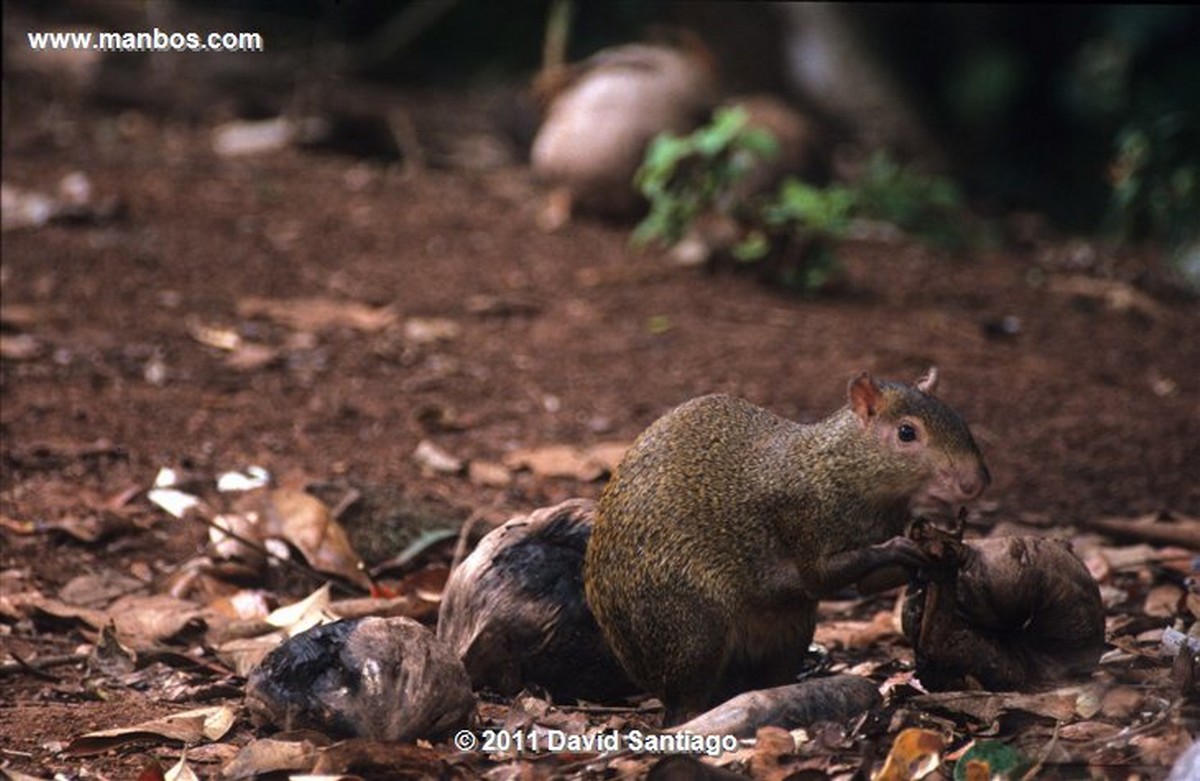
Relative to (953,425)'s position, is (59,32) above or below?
below

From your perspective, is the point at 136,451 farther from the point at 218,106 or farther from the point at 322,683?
the point at 218,106

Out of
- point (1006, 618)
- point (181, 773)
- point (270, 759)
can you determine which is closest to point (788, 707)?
point (1006, 618)

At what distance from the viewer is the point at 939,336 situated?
7426mm

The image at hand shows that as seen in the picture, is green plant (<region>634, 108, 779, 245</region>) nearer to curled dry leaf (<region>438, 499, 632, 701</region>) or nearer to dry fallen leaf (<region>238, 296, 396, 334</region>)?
dry fallen leaf (<region>238, 296, 396, 334</region>)

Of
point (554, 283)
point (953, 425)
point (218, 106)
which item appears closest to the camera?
point (953, 425)

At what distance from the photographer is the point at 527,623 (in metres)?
3.69

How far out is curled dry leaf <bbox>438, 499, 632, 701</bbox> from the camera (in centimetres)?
369

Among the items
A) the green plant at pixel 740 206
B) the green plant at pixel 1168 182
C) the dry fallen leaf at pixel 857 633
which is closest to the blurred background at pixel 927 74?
the green plant at pixel 1168 182

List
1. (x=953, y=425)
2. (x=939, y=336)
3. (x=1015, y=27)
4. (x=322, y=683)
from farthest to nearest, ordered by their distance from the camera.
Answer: (x=1015, y=27) → (x=939, y=336) → (x=953, y=425) → (x=322, y=683)

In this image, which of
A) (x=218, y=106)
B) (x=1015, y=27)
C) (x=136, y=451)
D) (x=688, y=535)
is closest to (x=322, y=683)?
(x=688, y=535)

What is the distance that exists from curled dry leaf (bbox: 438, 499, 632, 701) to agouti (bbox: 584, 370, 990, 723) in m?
0.14

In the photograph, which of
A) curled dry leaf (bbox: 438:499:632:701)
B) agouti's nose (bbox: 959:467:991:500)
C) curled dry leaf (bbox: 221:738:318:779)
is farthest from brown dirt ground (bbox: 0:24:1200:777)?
agouti's nose (bbox: 959:467:991:500)

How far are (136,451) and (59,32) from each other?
19.3ft

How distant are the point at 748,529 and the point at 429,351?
139 inches
